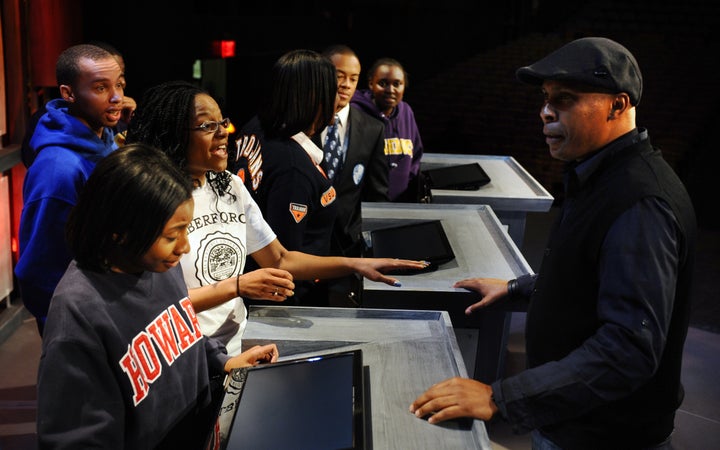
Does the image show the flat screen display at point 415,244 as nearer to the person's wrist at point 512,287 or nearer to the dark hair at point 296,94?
the person's wrist at point 512,287

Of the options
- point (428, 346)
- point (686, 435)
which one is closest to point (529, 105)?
point (686, 435)

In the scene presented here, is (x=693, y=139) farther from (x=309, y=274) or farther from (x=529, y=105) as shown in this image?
(x=309, y=274)

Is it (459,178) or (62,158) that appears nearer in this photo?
(62,158)

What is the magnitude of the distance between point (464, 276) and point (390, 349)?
1.74 feet

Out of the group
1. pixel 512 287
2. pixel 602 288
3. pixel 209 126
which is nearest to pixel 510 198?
pixel 512 287

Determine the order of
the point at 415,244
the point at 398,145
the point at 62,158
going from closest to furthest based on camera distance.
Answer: the point at 62,158 < the point at 415,244 < the point at 398,145

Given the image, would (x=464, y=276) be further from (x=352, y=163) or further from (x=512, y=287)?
(x=352, y=163)

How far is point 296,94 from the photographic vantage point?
88.4 inches

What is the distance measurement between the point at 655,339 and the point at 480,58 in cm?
901

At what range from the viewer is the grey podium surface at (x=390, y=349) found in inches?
48.3

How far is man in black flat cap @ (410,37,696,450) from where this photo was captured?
4.00ft

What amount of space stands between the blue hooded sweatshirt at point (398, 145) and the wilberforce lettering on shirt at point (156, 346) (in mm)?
2461

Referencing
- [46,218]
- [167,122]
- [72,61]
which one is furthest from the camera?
[72,61]

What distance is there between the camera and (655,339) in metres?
1.22
